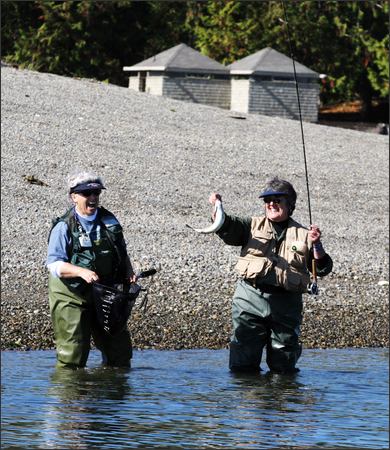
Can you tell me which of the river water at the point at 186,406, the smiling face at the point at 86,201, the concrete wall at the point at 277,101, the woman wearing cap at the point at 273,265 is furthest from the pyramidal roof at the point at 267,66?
the smiling face at the point at 86,201

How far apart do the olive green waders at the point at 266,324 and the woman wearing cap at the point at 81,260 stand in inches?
28.4

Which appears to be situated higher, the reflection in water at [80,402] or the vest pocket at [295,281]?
the vest pocket at [295,281]

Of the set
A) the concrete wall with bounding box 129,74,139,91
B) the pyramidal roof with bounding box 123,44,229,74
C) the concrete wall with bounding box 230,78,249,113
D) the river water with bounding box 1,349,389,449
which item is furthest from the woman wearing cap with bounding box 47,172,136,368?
the concrete wall with bounding box 129,74,139,91

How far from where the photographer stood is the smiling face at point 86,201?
312 inches

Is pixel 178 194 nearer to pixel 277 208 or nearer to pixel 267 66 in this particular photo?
pixel 277 208

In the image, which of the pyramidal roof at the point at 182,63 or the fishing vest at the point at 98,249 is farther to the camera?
the pyramidal roof at the point at 182,63

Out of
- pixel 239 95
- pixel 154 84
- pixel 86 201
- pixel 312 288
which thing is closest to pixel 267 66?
pixel 239 95

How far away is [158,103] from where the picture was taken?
96.7 feet

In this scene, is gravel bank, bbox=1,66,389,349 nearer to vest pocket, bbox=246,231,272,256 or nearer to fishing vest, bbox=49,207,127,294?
fishing vest, bbox=49,207,127,294

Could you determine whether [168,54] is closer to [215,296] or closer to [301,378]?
[215,296]

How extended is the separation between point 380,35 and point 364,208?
2717 cm

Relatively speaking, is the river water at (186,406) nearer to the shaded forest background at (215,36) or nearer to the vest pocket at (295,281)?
the vest pocket at (295,281)

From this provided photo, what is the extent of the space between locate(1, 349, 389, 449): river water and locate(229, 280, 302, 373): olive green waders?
28cm

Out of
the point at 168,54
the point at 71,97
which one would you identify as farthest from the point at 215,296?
the point at 168,54
